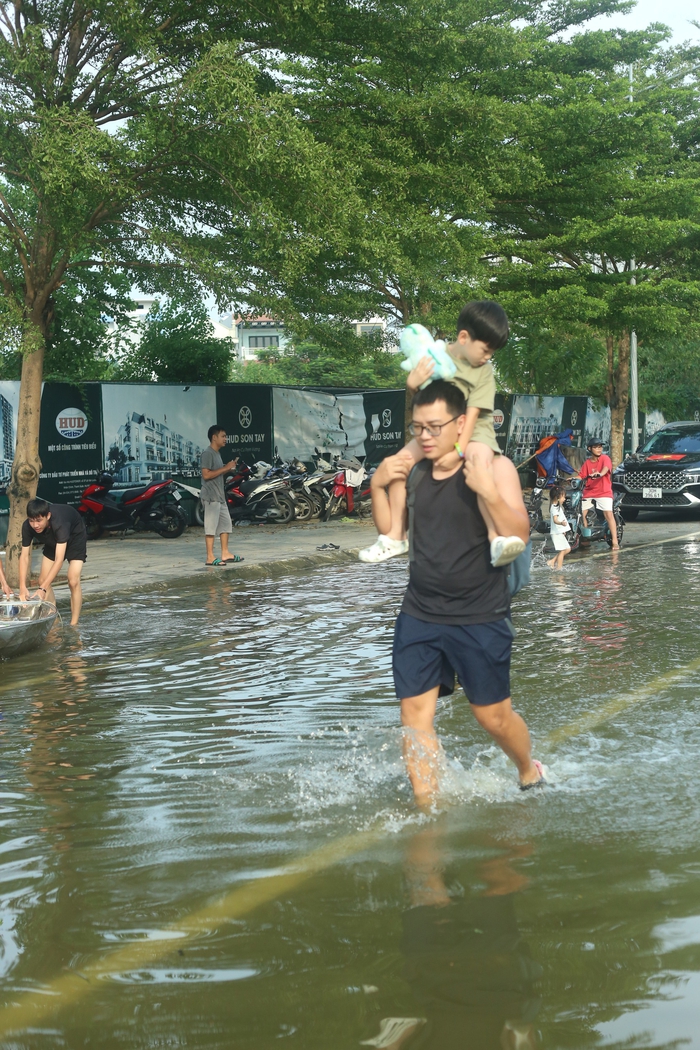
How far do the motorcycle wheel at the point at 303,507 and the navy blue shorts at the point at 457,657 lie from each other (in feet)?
56.5

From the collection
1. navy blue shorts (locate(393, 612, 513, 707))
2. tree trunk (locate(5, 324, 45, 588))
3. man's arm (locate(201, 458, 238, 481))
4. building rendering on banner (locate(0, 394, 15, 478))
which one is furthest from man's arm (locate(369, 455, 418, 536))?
building rendering on banner (locate(0, 394, 15, 478))

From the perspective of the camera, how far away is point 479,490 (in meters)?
4.41

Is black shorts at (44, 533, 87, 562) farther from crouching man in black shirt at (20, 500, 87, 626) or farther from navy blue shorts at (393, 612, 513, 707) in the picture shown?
navy blue shorts at (393, 612, 513, 707)

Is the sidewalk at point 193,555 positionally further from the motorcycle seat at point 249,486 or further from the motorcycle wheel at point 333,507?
the motorcycle seat at point 249,486

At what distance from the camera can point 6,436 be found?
17.5 metres

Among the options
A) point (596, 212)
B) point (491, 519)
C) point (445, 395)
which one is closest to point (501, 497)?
point (491, 519)

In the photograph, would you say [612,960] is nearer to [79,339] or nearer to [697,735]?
[697,735]

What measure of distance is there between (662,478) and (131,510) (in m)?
10.0

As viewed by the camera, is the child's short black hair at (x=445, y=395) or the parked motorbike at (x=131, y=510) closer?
the child's short black hair at (x=445, y=395)

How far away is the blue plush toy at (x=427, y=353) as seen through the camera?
4484mm

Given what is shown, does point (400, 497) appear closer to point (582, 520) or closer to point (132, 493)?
point (582, 520)

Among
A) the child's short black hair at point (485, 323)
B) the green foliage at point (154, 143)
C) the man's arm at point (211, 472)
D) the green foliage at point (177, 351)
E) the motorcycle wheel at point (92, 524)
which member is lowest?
the motorcycle wheel at point (92, 524)

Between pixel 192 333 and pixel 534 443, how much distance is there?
1166 cm

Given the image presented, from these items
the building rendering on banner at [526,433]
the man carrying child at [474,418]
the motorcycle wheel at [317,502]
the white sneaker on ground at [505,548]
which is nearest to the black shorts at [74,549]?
the man carrying child at [474,418]
